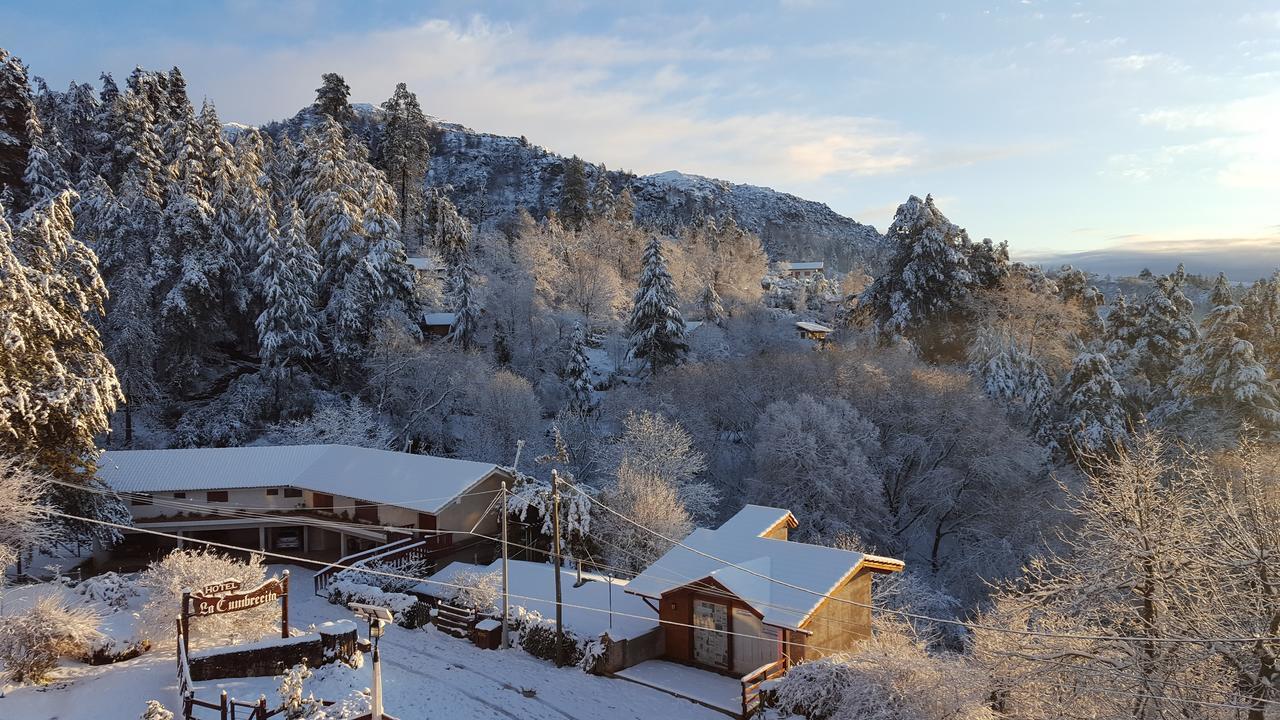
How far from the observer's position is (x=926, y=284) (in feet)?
171

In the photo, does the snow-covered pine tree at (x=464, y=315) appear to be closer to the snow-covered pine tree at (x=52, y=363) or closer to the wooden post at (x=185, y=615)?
the snow-covered pine tree at (x=52, y=363)

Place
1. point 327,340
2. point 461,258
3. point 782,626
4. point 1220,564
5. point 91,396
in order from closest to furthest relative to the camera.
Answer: point 1220,564
point 782,626
point 91,396
point 327,340
point 461,258

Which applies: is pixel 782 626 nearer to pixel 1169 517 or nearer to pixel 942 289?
pixel 1169 517

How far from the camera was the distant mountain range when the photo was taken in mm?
138875

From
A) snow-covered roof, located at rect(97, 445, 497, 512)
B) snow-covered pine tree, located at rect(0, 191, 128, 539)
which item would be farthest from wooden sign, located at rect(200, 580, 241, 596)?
snow-covered roof, located at rect(97, 445, 497, 512)

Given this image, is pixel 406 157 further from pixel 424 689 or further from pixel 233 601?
pixel 424 689

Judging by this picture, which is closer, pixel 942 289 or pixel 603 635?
pixel 603 635

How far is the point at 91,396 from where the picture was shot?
83.3ft

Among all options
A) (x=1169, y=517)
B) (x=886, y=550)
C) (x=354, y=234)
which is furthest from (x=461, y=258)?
(x=1169, y=517)

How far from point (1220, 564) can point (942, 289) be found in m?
41.3

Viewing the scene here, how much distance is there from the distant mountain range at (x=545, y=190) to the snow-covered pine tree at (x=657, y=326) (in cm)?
7137

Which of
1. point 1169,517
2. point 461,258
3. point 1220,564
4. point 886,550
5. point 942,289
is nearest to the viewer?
point 1220,564

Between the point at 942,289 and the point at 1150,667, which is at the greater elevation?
the point at 942,289

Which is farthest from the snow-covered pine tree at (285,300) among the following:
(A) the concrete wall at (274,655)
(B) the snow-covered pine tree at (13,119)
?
(A) the concrete wall at (274,655)
